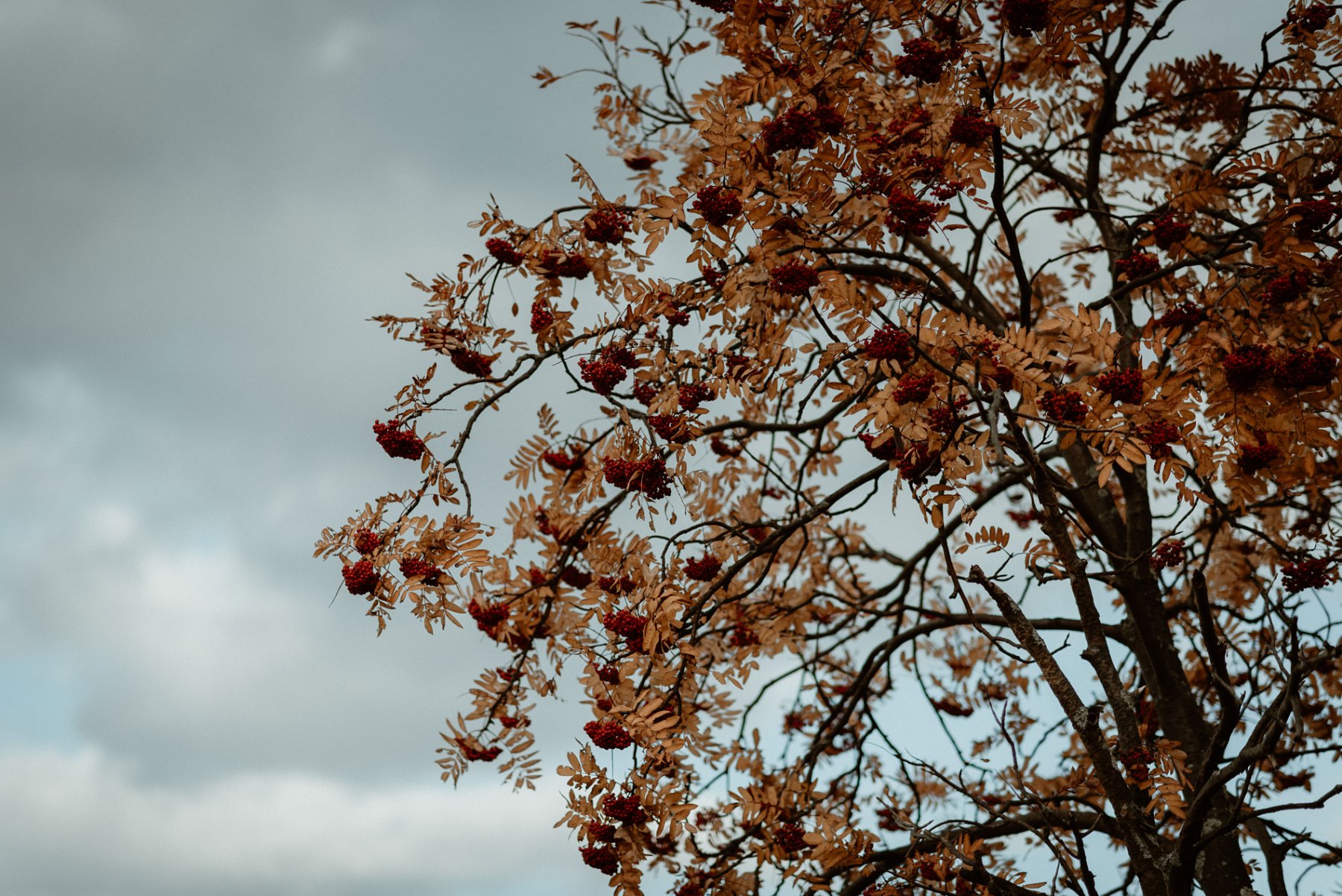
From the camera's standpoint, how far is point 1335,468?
Answer: 609cm

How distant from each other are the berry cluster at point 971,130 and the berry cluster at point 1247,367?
1.22 m

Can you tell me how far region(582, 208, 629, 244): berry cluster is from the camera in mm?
4387

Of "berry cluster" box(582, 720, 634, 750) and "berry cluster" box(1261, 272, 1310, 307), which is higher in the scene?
"berry cluster" box(1261, 272, 1310, 307)

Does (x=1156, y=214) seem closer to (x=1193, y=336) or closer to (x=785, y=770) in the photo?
(x=1193, y=336)

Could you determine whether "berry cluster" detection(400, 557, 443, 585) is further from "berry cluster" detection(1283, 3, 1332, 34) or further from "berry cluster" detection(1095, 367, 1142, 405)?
"berry cluster" detection(1283, 3, 1332, 34)

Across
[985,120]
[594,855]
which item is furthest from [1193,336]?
[594,855]

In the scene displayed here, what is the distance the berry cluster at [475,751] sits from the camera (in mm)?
4820

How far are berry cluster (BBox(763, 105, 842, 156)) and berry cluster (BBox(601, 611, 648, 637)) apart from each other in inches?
68.0

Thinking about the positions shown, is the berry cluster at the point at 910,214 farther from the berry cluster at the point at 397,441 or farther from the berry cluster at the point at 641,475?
the berry cluster at the point at 397,441

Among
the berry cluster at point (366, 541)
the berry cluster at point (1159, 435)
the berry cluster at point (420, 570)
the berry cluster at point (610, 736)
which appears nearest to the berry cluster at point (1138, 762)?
the berry cluster at point (1159, 435)

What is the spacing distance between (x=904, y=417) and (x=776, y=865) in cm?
202

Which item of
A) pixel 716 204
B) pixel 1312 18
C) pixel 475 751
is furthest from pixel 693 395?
pixel 1312 18

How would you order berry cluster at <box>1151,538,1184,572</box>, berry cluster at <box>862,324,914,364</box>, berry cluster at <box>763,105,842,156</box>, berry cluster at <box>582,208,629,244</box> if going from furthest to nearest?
berry cluster at <box>1151,538,1184,572</box> → berry cluster at <box>582,208,629,244</box> → berry cluster at <box>763,105,842,156</box> → berry cluster at <box>862,324,914,364</box>

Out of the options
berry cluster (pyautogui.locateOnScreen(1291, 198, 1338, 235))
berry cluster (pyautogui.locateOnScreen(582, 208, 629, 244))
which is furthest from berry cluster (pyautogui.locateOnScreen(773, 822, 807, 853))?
berry cluster (pyautogui.locateOnScreen(1291, 198, 1338, 235))
